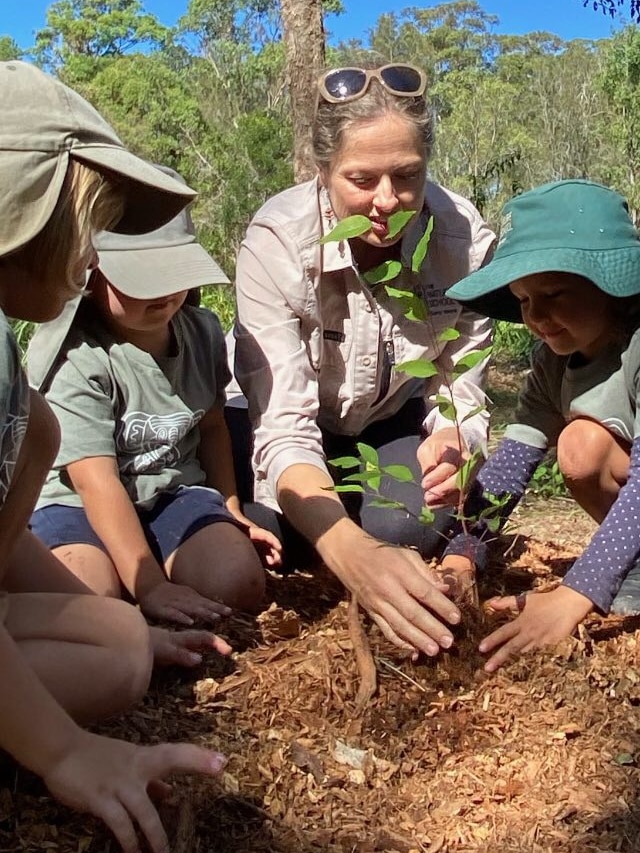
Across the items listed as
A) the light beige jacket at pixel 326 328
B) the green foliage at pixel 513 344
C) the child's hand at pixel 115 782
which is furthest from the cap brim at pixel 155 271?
the green foliage at pixel 513 344

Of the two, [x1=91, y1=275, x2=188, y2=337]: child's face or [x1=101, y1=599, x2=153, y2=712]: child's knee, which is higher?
[x1=91, y1=275, x2=188, y2=337]: child's face

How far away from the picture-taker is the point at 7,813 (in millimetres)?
1406

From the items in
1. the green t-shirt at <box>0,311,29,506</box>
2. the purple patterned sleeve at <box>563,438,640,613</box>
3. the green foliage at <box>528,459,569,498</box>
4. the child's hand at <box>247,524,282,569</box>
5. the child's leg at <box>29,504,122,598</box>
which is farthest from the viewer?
the green foliage at <box>528,459,569,498</box>

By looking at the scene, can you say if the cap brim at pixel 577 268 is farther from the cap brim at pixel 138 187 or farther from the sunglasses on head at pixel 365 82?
the cap brim at pixel 138 187

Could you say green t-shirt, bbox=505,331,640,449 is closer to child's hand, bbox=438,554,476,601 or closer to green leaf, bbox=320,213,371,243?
child's hand, bbox=438,554,476,601

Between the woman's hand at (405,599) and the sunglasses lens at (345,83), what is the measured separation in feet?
3.65

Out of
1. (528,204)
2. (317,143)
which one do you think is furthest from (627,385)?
(317,143)

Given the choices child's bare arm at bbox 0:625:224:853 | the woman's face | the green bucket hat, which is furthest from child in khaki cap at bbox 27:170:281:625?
child's bare arm at bbox 0:625:224:853

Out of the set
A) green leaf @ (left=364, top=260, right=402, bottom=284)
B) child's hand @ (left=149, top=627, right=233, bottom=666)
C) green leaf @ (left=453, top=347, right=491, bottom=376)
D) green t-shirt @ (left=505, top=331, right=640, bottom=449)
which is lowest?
child's hand @ (left=149, top=627, right=233, bottom=666)

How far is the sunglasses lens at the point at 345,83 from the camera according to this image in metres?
2.25

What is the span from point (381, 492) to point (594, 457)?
68 centimetres

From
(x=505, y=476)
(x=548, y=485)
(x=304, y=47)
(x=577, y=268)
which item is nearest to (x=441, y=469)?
(x=505, y=476)

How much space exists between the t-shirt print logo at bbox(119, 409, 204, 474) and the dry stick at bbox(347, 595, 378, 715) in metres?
0.71

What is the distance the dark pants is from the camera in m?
2.60
